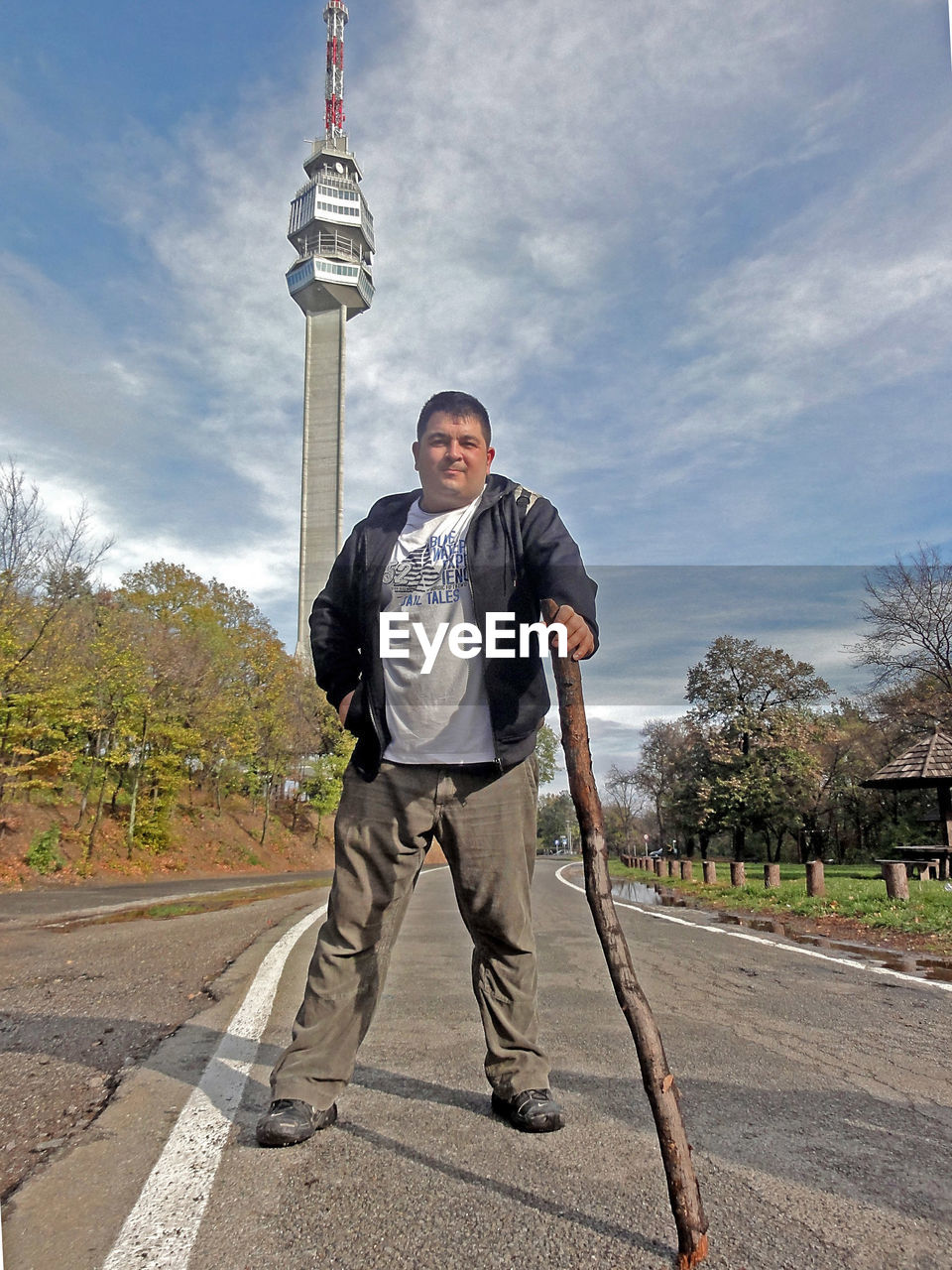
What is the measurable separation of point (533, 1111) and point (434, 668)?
1346mm

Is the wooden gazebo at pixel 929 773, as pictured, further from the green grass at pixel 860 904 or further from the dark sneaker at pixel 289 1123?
the dark sneaker at pixel 289 1123

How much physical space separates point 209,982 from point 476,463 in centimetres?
375

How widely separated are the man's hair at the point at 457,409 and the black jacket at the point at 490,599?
0.20 metres

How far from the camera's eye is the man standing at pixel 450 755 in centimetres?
254

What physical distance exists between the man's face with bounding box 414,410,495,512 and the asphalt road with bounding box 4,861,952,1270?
2.00m

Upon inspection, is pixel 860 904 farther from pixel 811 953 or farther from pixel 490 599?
pixel 490 599

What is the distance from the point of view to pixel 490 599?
9.04 ft

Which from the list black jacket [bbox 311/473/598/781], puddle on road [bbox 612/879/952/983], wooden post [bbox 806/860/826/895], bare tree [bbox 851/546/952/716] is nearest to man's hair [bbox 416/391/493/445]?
black jacket [bbox 311/473/598/781]

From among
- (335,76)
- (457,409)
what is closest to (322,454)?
(335,76)

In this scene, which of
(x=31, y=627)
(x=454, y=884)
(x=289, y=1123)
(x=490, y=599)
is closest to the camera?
(x=289, y=1123)

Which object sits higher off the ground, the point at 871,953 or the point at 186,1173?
the point at 186,1173

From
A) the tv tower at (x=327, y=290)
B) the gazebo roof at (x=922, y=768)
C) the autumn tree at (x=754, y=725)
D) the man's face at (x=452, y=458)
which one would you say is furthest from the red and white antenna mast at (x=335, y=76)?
the man's face at (x=452, y=458)

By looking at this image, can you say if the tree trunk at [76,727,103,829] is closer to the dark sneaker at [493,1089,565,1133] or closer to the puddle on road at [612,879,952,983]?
the puddle on road at [612,879,952,983]

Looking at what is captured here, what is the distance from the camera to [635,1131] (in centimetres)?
237
